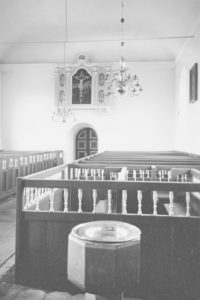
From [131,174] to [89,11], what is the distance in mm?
7159

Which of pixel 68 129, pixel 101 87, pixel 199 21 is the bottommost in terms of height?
pixel 68 129

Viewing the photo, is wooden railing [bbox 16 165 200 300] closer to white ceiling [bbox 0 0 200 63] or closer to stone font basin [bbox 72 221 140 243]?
stone font basin [bbox 72 221 140 243]

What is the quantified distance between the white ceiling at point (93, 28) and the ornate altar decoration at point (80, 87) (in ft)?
1.63

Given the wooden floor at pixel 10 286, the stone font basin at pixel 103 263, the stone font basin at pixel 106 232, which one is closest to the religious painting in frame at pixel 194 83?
the wooden floor at pixel 10 286

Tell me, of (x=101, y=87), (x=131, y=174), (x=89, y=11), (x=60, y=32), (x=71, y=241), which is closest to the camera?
(x=71, y=241)

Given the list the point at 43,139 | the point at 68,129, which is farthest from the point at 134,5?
the point at 43,139

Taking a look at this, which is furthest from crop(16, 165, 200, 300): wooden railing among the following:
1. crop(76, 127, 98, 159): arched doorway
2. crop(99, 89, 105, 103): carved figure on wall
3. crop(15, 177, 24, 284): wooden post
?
crop(76, 127, 98, 159): arched doorway

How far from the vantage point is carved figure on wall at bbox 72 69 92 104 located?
553 inches

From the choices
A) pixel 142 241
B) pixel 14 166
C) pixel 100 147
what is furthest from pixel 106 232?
pixel 100 147

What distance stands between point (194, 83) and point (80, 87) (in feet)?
18.3

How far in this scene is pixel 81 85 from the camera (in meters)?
14.0

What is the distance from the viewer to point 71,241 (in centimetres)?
143

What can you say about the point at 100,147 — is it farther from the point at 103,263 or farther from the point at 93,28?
the point at 103,263

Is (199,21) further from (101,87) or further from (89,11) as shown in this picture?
(101,87)
